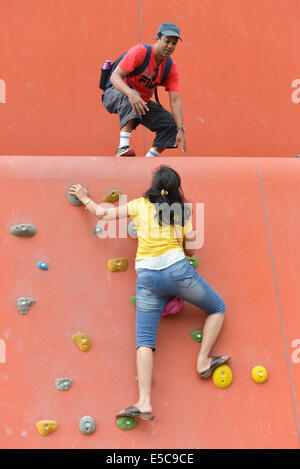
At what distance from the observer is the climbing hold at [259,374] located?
9.24 feet

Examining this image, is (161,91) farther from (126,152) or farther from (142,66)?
(126,152)

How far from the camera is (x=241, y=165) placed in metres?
3.43

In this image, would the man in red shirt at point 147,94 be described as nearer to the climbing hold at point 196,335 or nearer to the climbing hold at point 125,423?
the climbing hold at point 196,335

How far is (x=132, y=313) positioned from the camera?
2.96m

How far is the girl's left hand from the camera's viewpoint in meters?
3.08

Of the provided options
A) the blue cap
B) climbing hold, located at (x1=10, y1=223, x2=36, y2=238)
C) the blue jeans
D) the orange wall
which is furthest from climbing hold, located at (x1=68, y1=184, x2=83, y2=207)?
the orange wall

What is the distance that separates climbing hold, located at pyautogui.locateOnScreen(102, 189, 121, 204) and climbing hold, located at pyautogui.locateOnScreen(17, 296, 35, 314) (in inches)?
28.2

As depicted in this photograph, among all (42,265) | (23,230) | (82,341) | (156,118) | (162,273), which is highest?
(156,118)

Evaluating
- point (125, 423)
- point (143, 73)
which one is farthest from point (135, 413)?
point (143, 73)

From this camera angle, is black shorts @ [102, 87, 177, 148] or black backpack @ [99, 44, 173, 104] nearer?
black backpack @ [99, 44, 173, 104]

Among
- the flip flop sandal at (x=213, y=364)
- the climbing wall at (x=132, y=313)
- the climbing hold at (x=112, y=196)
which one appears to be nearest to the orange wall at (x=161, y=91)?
the climbing wall at (x=132, y=313)

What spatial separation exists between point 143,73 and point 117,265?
1.20m

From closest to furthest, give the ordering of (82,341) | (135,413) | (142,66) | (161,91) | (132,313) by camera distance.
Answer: (135,413)
(82,341)
(132,313)
(142,66)
(161,91)

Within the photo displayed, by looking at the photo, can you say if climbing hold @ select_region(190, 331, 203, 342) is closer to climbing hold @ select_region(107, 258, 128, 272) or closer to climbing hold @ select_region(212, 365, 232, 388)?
climbing hold @ select_region(212, 365, 232, 388)
